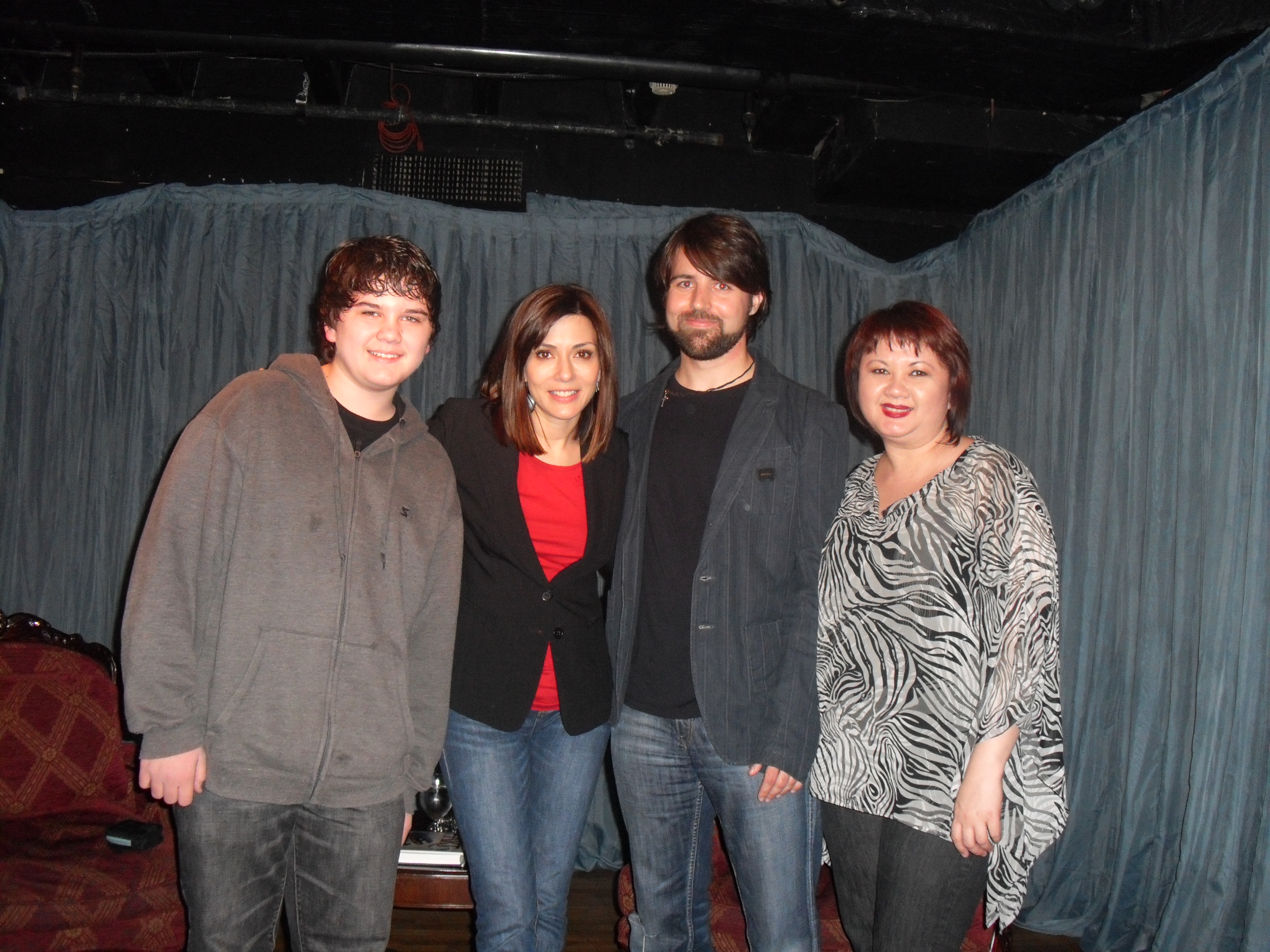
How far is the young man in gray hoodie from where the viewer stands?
4.37 feet

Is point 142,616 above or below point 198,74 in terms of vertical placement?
below

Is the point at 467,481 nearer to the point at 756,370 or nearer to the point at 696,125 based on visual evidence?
the point at 756,370

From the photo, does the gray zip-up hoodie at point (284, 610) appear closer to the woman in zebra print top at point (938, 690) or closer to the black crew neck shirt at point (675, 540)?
the black crew neck shirt at point (675, 540)

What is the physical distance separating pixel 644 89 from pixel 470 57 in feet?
2.62

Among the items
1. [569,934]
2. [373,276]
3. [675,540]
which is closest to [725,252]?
[675,540]

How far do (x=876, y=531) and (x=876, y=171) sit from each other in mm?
2364

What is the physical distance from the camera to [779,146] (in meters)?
3.68

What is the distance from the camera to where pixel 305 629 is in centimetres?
139

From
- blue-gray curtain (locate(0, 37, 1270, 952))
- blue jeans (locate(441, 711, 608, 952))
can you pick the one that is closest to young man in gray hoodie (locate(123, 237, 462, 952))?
blue jeans (locate(441, 711, 608, 952))

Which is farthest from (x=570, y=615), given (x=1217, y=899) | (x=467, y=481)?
(x=1217, y=899)

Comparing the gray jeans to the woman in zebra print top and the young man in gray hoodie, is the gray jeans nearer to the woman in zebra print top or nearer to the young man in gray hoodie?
the young man in gray hoodie

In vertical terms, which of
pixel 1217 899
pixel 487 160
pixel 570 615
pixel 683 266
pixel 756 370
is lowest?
pixel 1217 899

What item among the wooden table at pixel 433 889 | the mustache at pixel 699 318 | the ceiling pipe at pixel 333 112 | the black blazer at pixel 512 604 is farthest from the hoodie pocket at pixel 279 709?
the ceiling pipe at pixel 333 112

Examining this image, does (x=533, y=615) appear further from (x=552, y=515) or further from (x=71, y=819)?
(x=71, y=819)
